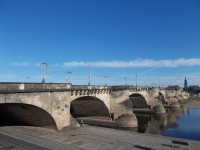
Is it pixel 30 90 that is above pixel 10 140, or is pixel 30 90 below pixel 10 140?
above

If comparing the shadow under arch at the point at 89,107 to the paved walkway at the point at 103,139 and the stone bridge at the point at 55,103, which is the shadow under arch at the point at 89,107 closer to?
the stone bridge at the point at 55,103

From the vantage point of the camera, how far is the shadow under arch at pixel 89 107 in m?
56.4

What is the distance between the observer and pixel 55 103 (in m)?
36.8

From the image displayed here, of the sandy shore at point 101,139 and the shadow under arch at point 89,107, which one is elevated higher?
the shadow under arch at point 89,107

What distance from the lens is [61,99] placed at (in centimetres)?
3822

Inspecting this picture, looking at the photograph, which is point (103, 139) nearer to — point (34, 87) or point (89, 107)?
point (34, 87)

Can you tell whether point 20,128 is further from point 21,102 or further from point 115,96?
point 115,96

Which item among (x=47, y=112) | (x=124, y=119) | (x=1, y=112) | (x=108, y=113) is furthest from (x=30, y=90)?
(x=108, y=113)

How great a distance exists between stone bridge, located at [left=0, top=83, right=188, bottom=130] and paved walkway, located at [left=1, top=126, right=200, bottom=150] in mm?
2104

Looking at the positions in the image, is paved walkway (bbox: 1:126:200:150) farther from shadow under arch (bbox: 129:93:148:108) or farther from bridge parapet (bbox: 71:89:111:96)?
shadow under arch (bbox: 129:93:148:108)

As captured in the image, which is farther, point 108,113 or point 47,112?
point 108,113

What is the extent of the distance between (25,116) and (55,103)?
208 inches

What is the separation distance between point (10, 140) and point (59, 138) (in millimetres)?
5523

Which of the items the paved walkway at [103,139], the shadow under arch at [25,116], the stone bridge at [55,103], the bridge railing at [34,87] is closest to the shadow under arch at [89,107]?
the stone bridge at [55,103]
